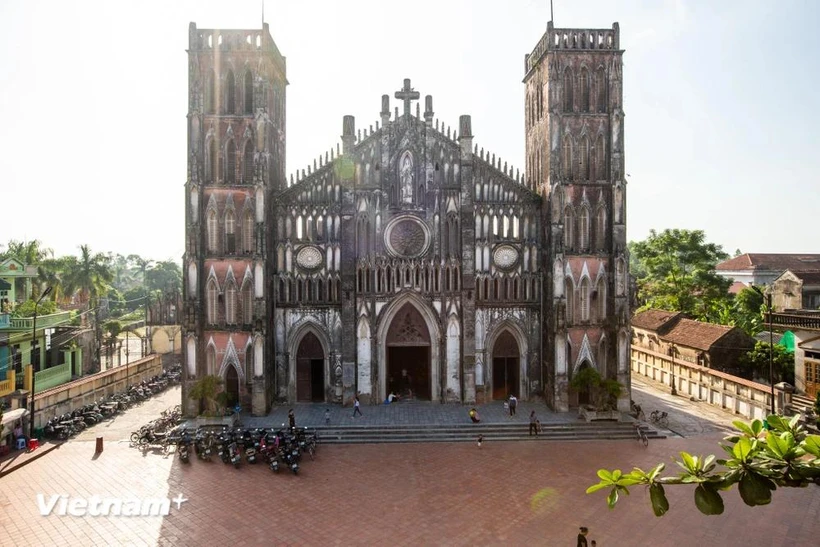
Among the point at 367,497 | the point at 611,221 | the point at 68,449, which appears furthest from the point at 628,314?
the point at 68,449

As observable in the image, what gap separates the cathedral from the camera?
2820cm

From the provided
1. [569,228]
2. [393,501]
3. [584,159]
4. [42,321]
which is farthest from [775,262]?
[42,321]

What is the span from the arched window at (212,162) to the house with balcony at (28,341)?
43.2ft

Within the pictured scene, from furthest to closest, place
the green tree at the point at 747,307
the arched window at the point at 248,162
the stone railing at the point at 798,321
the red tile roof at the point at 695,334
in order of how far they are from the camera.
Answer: the green tree at the point at 747,307, the red tile roof at the point at 695,334, the stone railing at the point at 798,321, the arched window at the point at 248,162

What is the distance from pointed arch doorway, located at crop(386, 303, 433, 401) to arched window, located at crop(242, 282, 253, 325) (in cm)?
788

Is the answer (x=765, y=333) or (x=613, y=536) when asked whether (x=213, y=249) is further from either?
(x=765, y=333)

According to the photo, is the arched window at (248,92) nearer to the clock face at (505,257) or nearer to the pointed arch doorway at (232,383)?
the pointed arch doorway at (232,383)

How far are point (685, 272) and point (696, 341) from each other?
530 inches

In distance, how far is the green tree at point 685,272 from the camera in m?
44.5

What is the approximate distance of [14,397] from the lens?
2541cm

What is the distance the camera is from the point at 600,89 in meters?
29.3

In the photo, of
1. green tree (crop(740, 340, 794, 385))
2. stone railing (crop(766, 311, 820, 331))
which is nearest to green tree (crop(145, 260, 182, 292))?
green tree (crop(740, 340, 794, 385))

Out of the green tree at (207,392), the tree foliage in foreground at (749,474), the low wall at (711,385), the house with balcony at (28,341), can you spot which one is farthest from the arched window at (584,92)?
the house with balcony at (28,341)

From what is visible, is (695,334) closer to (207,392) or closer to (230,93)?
(207,392)
